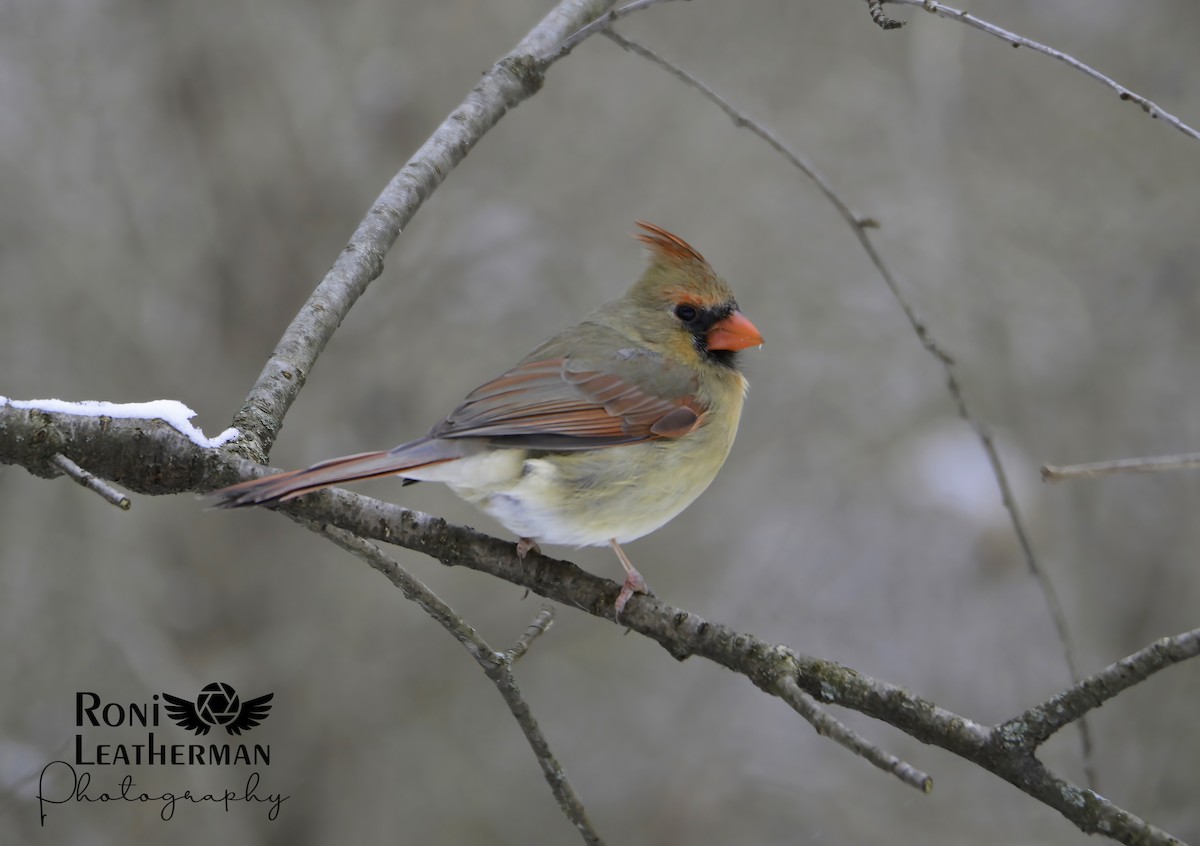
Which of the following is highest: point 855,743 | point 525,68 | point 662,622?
point 525,68

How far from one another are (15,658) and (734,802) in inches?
133

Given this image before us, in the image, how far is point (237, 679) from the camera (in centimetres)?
500

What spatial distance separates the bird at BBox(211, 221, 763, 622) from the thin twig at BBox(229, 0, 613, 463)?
21 centimetres

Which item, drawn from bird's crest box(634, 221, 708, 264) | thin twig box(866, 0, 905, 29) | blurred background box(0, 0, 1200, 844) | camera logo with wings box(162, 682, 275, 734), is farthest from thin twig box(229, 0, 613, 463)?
blurred background box(0, 0, 1200, 844)

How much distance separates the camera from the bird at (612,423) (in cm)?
252

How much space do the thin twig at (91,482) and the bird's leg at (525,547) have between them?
33.4 inches

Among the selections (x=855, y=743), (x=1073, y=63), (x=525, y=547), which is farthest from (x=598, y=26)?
(x=855, y=743)

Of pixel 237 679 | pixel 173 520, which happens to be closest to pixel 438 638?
pixel 237 679

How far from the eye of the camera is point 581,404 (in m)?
2.77

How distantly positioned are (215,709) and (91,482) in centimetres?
297

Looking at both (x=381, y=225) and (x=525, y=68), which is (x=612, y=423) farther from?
(x=525, y=68)

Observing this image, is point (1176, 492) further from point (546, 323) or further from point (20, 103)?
point (20, 103)

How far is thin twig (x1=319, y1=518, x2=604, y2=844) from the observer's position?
1.91 m

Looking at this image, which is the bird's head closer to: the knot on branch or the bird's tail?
the knot on branch
